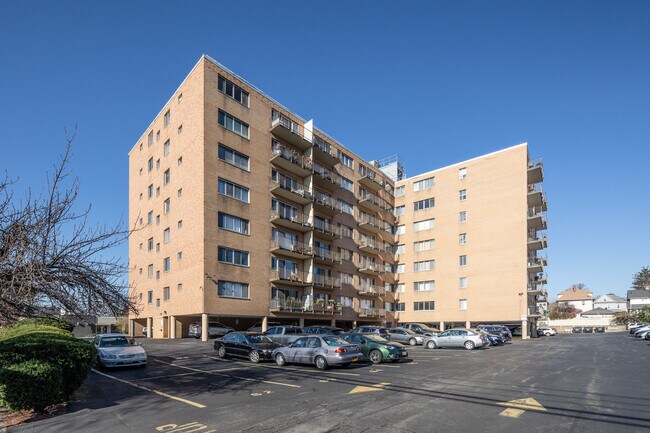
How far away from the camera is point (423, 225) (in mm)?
55844

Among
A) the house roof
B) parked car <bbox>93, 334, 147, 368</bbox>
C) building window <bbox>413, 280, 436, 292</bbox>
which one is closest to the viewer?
parked car <bbox>93, 334, 147, 368</bbox>

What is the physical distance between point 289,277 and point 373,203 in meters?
18.7

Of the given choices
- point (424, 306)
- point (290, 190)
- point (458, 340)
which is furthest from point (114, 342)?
point (424, 306)

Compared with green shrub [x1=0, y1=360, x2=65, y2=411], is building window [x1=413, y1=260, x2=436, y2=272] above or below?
above

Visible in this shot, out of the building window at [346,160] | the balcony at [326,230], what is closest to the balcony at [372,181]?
the building window at [346,160]

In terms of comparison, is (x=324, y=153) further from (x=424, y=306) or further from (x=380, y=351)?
(x=380, y=351)

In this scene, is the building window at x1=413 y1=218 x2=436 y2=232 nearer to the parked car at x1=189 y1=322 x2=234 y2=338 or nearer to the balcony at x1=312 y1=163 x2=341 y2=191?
the balcony at x1=312 y1=163 x2=341 y2=191

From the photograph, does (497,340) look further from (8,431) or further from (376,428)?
(8,431)

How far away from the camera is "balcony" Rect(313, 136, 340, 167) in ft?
146

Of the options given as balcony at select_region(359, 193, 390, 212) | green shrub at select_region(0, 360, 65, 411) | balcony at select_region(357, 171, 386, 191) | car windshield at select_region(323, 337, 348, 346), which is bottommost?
car windshield at select_region(323, 337, 348, 346)

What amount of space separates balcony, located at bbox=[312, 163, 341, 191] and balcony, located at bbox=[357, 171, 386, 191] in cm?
555

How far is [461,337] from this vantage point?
1224 inches

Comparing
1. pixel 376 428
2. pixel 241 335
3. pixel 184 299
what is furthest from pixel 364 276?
pixel 376 428

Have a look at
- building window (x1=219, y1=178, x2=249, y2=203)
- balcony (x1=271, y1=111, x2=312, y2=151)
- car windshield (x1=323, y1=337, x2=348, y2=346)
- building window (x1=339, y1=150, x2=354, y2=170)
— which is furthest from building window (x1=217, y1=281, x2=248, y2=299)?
building window (x1=339, y1=150, x2=354, y2=170)
